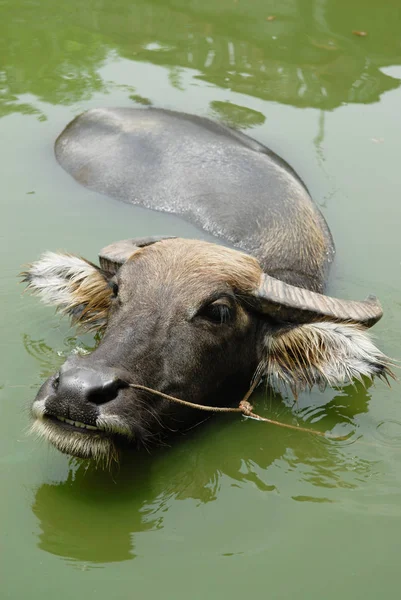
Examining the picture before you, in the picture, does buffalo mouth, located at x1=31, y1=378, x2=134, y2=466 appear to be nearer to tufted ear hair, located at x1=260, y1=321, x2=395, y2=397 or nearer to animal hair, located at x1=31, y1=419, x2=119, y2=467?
animal hair, located at x1=31, y1=419, x2=119, y2=467

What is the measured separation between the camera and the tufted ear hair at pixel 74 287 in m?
4.64

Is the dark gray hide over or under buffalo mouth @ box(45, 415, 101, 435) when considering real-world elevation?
under

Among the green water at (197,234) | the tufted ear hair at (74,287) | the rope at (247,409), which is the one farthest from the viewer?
the tufted ear hair at (74,287)

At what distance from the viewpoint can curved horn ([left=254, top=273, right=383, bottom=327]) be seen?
410cm

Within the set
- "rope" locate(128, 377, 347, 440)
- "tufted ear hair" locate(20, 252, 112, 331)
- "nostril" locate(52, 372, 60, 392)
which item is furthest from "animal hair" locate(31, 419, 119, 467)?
"tufted ear hair" locate(20, 252, 112, 331)

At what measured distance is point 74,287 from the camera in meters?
4.70

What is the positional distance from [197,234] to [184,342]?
73.3 inches

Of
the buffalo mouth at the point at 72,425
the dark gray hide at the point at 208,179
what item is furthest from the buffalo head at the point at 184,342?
the dark gray hide at the point at 208,179

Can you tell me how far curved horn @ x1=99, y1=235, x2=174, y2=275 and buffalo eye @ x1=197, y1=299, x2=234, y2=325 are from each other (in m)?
0.60

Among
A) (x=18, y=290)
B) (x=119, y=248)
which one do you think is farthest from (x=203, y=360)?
(x=18, y=290)

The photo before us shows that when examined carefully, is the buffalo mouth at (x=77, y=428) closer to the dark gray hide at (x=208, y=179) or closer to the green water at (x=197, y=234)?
the green water at (x=197, y=234)

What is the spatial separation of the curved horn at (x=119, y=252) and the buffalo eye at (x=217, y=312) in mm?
598

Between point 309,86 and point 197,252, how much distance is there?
471 cm

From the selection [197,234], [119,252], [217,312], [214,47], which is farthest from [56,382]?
[214,47]
